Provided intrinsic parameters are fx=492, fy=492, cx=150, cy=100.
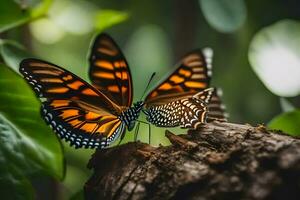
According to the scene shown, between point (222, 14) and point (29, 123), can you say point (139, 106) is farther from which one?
point (222, 14)

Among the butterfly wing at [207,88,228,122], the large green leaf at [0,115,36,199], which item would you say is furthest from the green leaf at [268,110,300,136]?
the large green leaf at [0,115,36,199]

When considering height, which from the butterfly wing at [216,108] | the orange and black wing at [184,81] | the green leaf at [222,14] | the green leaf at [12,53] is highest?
the green leaf at [222,14]

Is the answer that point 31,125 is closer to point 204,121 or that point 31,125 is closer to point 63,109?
point 63,109

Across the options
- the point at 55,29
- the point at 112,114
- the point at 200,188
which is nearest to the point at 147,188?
the point at 200,188

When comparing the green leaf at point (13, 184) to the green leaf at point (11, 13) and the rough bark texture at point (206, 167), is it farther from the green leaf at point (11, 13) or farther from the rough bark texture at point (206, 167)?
the green leaf at point (11, 13)

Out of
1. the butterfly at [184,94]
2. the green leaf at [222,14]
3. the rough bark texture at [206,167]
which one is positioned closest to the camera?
the rough bark texture at [206,167]

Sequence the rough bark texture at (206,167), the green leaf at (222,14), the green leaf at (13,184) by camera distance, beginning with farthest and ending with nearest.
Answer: the green leaf at (222,14) < the green leaf at (13,184) < the rough bark texture at (206,167)

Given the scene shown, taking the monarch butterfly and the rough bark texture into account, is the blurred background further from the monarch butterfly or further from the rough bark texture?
the rough bark texture

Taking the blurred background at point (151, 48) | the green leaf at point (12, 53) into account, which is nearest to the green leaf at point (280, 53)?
the blurred background at point (151, 48)
